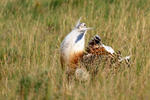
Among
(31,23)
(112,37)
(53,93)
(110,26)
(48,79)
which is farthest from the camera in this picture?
(31,23)

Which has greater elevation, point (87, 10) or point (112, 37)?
point (87, 10)

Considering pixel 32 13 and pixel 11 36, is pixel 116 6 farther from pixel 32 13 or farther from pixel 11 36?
pixel 11 36

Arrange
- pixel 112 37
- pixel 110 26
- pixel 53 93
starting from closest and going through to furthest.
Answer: pixel 53 93 → pixel 112 37 → pixel 110 26

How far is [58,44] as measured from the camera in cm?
575

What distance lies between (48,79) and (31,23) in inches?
116

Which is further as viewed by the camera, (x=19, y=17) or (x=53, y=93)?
(x=19, y=17)

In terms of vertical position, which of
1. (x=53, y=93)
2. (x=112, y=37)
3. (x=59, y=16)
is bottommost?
(x=53, y=93)

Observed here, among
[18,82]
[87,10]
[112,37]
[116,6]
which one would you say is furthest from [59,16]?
[18,82]

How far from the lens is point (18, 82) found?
13.3 ft

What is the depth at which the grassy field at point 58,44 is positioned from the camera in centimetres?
382

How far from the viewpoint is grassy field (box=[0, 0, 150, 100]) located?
3.82 meters

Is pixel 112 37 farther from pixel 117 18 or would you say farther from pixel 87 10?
pixel 87 10

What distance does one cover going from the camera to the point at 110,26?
6.27m

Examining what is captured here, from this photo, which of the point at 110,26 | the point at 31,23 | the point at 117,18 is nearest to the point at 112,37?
the point at 110,26
